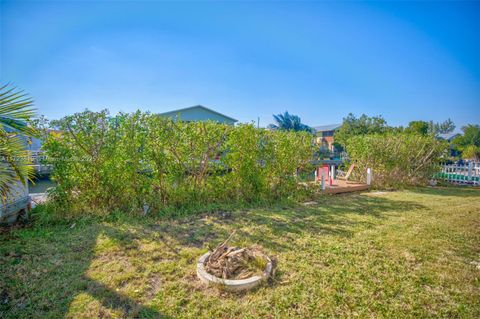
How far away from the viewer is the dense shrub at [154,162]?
470 centimetres

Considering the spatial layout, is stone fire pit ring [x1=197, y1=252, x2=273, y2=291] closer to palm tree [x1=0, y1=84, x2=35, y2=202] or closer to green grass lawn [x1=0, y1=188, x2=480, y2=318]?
green grass lawn [x1=0, y1=188, x2=480, y2=318]

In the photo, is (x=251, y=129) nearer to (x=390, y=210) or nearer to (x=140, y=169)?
(x=140, y=169)

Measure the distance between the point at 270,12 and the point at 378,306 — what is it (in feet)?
30.2

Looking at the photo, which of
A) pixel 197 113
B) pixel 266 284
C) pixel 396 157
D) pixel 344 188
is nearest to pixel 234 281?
pixel 266 284

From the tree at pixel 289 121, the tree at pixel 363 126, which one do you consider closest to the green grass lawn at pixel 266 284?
the tree at pixel 363 126

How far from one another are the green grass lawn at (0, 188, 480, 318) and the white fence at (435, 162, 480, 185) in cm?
839

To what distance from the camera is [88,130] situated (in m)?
4.76

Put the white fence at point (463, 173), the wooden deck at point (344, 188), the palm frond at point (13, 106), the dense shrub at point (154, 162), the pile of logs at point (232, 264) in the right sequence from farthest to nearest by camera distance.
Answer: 1. the white fence at point (463, 173)
2. the wooden deck at point (344, 188)
3. the dense shrub at point (154, 162)
4. the pile of logs at point (232, 264)
5. the palm frond at point (13, 106)

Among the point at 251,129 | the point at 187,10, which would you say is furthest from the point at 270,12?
the point at 251,129

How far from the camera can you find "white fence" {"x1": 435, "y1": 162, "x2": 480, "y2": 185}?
10.8 meters

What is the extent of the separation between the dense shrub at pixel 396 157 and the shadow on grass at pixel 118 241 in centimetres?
383

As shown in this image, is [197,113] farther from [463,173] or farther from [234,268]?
[234,268]

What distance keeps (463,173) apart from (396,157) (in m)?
4.53

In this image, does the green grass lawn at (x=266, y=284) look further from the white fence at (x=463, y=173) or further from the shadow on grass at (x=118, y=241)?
the white fence at (x=463, y=173)
